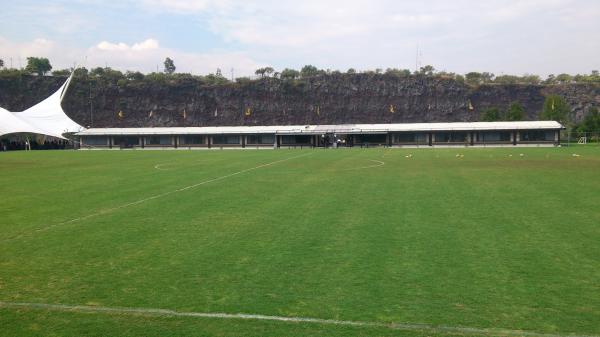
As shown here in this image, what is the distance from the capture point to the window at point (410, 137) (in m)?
73.8

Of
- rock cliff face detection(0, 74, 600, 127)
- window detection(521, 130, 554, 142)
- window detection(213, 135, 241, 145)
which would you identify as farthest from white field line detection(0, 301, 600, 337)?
rock cliff face detection(0, 74, 600, 127)

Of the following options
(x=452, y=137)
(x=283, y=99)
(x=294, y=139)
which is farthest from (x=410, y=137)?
(x=283, y=99)

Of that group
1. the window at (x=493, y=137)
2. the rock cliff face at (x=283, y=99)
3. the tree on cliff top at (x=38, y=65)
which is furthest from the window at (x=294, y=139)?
the tree on cliff top at (x=38, y=65)

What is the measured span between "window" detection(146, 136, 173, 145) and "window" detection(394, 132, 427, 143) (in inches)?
1475

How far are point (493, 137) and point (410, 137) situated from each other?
1186 cm

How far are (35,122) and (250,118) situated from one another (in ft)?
160

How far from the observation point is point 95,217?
14023mm

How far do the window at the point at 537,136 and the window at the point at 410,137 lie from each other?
13.8m

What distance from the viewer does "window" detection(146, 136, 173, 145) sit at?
82.1 metres

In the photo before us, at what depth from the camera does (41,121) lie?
8731cm

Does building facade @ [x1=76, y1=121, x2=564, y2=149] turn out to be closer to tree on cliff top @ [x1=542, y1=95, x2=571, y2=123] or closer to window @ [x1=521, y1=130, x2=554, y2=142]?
window @ [x1=521, y1=130, x2=554, y2=142]

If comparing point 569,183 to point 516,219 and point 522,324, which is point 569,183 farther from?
point 522,324

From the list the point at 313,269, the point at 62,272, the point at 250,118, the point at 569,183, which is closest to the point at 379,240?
the point at 313,269

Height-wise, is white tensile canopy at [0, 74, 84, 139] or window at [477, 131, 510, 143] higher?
white tensile canopy at [0, 74, 84, 139]
